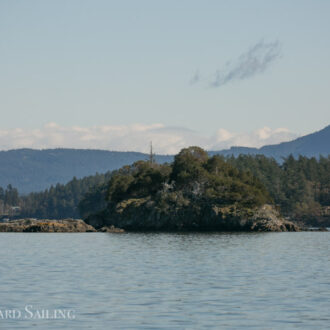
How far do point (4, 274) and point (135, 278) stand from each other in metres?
9.24

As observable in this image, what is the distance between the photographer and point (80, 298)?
37.7 meters

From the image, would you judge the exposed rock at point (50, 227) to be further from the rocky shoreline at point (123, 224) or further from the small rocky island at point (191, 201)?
the small rocky island at point (191, 201)

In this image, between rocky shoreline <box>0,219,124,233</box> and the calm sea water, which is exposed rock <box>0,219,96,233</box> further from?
the calm sea water

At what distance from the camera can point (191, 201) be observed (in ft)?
454

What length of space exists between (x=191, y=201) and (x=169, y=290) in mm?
97282

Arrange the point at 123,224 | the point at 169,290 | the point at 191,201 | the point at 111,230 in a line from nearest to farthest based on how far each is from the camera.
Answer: the point at 169,290
the point at 111,230
the point at 191,201
the point at 123,224

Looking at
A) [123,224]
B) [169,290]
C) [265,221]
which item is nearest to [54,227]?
[123,224]

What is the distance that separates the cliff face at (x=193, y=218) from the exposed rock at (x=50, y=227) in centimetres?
707

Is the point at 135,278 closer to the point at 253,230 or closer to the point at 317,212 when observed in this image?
the point at 253,230

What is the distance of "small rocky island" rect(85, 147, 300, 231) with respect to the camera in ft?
435

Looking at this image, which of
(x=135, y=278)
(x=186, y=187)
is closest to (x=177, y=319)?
(x=135, y=278)

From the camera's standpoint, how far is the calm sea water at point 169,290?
31.4 meters

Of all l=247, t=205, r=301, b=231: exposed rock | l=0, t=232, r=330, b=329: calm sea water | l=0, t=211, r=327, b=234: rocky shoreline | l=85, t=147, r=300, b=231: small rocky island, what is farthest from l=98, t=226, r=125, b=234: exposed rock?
l=0, t=232, r=330, b=329: calm sea water

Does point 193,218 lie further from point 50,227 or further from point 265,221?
point 50,227
